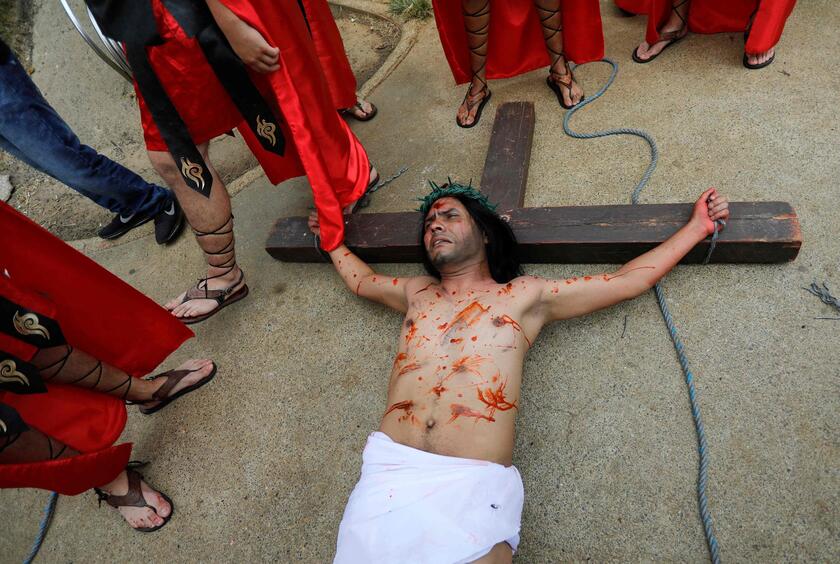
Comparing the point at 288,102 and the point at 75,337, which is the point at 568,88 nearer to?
the point at 288,102

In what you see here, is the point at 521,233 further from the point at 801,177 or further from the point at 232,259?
the point at 232,259

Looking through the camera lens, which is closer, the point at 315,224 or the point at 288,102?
the point at 288,102

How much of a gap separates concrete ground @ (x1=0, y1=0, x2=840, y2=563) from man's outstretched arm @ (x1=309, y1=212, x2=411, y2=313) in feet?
0.47

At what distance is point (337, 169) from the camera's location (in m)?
2.34

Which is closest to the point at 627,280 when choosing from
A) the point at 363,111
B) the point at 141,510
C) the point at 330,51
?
the point at 330,51

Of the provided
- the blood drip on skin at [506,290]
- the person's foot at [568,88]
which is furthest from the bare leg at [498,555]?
the person's foot at [568,88]

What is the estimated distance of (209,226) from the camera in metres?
2.24

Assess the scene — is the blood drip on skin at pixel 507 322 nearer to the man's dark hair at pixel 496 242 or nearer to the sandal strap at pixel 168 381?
the man's dark hair at pixel 496 242

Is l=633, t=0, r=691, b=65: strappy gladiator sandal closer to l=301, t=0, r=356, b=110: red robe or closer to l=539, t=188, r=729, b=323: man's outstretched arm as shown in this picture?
l=539, t=188, r=729, b=323: man's outstretched arm

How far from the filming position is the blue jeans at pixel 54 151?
2369mm

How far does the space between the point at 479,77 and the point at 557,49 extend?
43 centimetres

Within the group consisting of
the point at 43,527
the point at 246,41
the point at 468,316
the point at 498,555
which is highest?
the point at 246,41

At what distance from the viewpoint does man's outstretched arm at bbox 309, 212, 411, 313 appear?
6.81ft

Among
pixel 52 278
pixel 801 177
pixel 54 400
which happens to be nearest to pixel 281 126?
pixel 52 278
